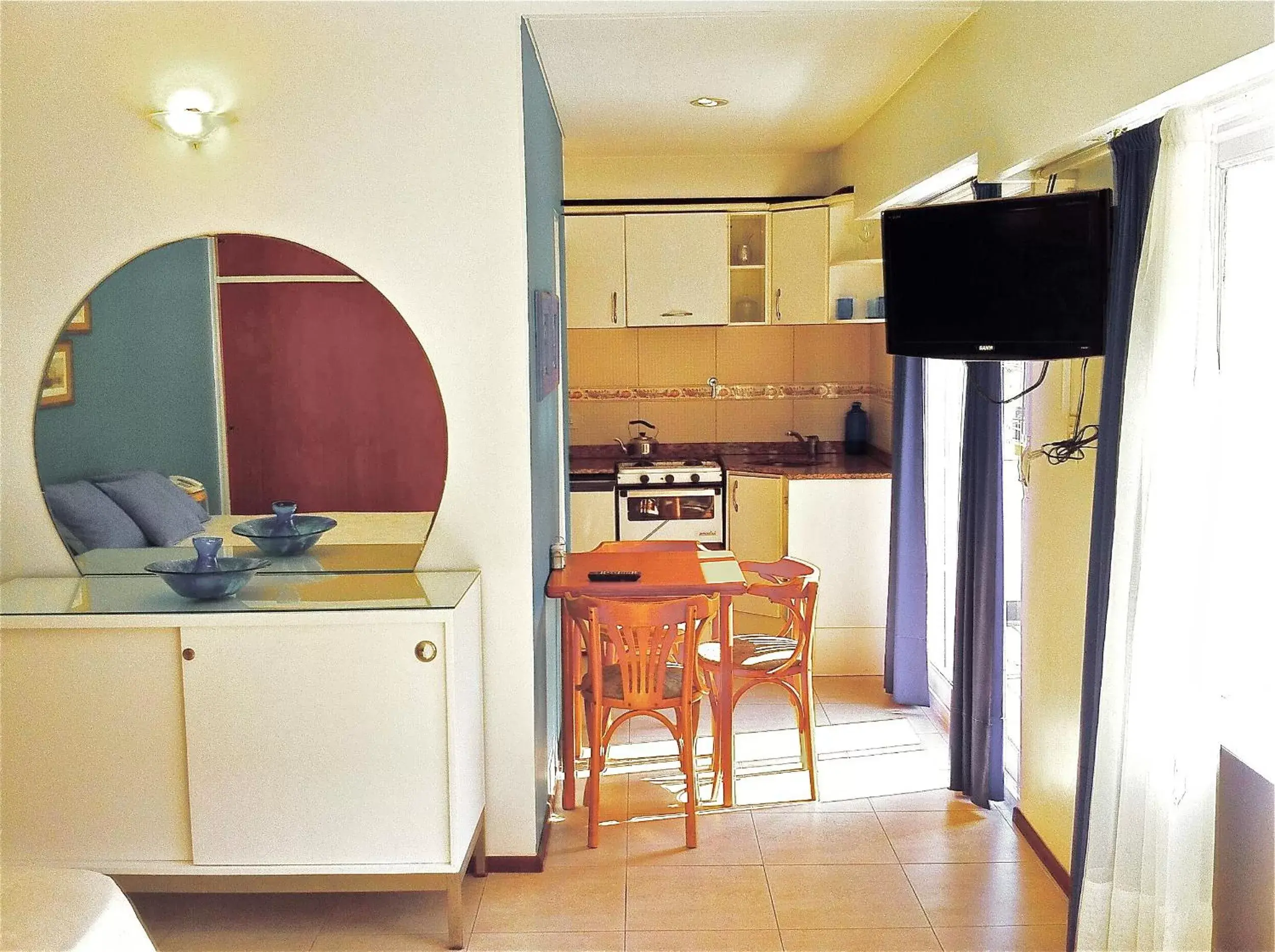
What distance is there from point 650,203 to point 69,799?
163 inches

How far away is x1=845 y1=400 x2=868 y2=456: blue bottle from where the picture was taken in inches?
248

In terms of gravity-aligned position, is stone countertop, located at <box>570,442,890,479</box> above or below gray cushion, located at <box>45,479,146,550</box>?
below

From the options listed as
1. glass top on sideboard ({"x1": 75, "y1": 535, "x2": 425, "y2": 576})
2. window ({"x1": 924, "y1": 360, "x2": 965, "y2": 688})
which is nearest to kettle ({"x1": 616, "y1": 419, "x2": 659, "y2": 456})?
window ({"x1": 924, "y1": 360, "x2": 965, "y2": 688})

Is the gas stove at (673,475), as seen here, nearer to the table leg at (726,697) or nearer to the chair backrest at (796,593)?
the chair backrest at (796,593)

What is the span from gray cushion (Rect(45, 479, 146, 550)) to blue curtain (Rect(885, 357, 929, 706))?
10.3ft

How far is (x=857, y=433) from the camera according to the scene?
20.6ft

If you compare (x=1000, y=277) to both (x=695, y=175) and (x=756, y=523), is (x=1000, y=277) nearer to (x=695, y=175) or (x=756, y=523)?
(x=756, y=523)

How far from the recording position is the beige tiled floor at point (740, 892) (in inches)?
125

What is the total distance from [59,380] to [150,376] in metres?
0.29

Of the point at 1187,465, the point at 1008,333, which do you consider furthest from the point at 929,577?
the point at 1187,465

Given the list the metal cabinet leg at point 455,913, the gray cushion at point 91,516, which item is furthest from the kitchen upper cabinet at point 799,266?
the metal cabinet leg at point 455,913

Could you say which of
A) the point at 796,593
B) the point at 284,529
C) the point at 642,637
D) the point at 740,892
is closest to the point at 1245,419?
the point at 796,593

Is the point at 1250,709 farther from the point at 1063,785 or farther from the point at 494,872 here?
the point at 494,872

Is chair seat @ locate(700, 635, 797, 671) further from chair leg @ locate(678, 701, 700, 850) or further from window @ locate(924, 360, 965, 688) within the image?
window @ locate(924, 360, 965, 688)
